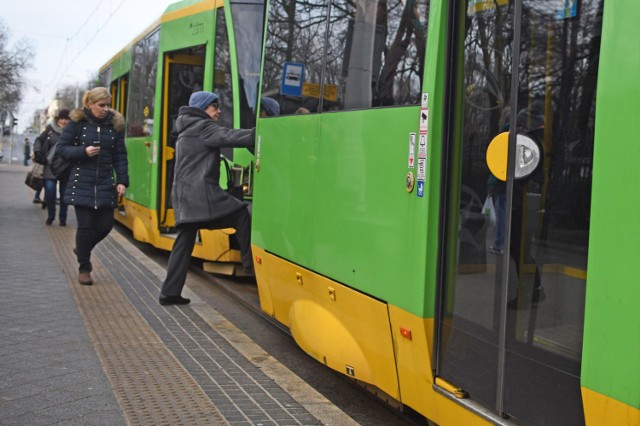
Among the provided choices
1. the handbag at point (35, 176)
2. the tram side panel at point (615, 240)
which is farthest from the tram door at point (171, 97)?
the tram side panel at point (615, 240)

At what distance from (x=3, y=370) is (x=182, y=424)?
1541mm

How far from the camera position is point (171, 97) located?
1088 centimetres

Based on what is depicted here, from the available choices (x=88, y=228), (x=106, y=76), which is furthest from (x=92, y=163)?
(x=106, y=76)

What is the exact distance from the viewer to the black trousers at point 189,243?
7.41 metres

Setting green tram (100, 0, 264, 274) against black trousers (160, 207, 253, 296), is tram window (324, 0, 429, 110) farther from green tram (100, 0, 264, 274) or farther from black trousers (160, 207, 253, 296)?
green tram (100, 0, 264, 274)

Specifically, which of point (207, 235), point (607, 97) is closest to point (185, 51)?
point (207, 235)

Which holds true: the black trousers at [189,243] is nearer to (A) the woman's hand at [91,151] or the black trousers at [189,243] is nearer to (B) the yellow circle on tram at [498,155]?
(A) the woman's hand at [91,151]

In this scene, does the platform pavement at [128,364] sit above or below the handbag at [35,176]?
below

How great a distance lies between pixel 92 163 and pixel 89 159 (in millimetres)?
53

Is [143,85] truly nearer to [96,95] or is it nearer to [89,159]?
[96,95]

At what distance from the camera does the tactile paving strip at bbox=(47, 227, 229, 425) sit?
14.8 ft

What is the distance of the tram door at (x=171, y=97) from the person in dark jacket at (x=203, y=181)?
336 cm

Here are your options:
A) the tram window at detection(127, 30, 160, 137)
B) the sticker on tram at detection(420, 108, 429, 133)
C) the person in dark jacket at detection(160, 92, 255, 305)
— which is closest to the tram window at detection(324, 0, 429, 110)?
the sticker on tram at detection(420, 108, 429, 133)

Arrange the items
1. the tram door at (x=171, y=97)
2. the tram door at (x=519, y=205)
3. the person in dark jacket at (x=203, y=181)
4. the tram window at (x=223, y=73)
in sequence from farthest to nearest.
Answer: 1. the tram door at (x=171, y=97)
2. the tram window at (x=223, y=73)
3. the person in dark jacket at (x=203, y=181)
4. the tram door at (x=519, y=205)
